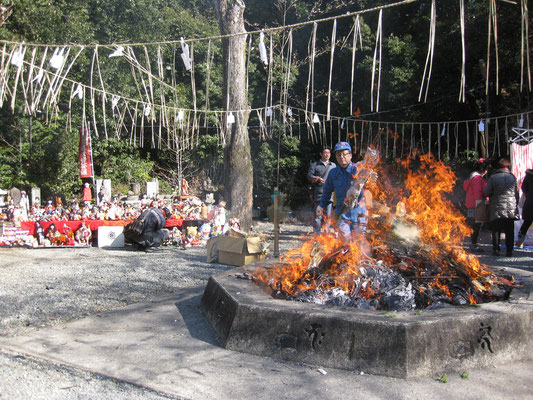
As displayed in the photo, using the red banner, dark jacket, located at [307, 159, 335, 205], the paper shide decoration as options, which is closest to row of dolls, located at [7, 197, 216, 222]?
the paper shide decoration

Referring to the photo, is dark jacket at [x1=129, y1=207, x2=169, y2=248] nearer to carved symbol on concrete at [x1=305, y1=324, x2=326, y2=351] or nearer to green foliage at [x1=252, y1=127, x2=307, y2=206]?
carved symbol on concrete at [x1=305, y1=324, x2=326, y2=351]

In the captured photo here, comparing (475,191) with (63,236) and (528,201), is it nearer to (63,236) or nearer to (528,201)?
(528,201)

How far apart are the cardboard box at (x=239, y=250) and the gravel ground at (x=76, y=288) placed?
0.22m

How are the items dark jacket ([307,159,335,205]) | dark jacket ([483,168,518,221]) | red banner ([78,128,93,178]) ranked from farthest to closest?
red banner ([78,128,93,178]), dark jacket ([307,159,335,205]), dark jacket ([483,168,518,221])

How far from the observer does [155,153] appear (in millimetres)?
26750

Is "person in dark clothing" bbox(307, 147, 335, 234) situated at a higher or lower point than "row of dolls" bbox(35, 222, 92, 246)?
higher

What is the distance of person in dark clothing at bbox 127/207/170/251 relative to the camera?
10.6m

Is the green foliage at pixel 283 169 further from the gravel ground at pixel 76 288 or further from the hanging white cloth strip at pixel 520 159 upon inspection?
the hanging white cloth strip at pixel 520 159

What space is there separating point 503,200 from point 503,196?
0.07 m

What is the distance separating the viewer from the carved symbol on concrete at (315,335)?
Answer: 3.91m

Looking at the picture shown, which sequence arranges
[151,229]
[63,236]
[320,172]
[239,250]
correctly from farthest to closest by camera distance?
[63,236], [151,229], [320,172], [239,250]

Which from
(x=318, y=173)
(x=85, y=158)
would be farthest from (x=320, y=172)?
(x=85, y=158)

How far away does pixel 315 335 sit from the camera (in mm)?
3939

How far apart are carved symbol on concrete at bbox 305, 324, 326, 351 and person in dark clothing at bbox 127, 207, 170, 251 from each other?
7261 mm
